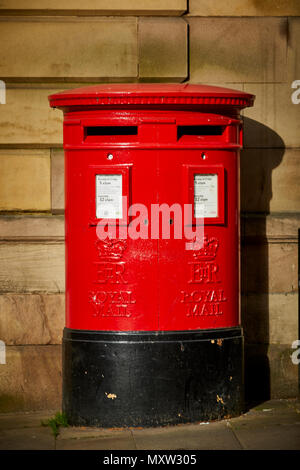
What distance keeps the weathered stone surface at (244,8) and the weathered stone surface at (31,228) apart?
5.78ft

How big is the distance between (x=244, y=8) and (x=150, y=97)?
5.12ft

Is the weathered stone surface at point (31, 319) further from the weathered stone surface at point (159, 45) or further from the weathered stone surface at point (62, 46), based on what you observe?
the weathered stone surface at point (159, 45)

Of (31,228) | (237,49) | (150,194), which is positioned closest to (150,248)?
(150,194)

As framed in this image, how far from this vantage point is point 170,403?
5.71 m

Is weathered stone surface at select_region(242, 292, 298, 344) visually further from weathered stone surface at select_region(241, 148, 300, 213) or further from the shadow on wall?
weathered stone surface at select_region(241, 148, 300, 213)

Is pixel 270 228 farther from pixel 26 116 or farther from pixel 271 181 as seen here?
pixel 26 116

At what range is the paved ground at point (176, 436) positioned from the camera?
17.7ft

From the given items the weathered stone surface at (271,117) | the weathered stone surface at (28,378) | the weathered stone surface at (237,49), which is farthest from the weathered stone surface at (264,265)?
the weathered stone surface at (28,378)

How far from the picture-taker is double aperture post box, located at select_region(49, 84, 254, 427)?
564cm

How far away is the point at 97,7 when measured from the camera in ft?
21.6

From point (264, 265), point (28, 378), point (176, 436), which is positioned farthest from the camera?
point (264, 265)

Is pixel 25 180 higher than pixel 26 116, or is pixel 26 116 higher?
pixel 26 116

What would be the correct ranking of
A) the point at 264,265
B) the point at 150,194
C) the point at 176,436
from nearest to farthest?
the point at 176,436, the point at 150,194, the point at 264,265
